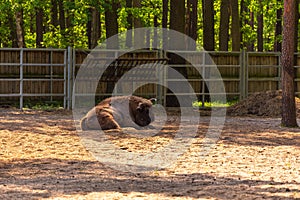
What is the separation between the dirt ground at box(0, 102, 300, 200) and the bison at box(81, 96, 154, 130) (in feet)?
1.59

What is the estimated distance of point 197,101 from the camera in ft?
85.6

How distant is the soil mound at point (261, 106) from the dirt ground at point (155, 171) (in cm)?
516

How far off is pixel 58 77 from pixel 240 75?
625 centimetres

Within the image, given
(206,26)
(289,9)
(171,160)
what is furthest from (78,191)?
(206,26)

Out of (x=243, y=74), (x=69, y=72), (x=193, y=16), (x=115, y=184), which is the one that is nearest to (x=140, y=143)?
(x=115, y=184)

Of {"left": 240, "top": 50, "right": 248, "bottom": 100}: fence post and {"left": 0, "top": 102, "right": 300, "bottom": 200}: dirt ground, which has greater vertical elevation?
{"left": 240, "top": 50, "right": 248, "bottom": 100}: fence post

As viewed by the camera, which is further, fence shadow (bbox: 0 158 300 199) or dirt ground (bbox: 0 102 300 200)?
dirt ground (bbox: 0 102 300 200)

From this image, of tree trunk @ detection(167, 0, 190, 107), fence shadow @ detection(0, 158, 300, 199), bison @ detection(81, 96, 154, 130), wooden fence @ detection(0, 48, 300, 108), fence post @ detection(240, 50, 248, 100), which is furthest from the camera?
fence post @ detection(240, 50, 248, 100)

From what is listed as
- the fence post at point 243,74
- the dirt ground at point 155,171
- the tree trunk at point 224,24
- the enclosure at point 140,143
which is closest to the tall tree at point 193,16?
the tree trunk at point 224,24

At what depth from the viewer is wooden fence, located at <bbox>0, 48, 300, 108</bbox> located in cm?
2405

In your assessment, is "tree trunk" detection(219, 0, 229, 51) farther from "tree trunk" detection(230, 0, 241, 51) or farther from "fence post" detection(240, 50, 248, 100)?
"fence post" detection(240, 50, 248, 100)

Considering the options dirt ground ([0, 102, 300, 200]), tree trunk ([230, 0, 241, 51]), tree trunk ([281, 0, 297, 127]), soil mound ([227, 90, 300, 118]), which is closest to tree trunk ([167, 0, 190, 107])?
soil mound ([227, 90, 300, 118])

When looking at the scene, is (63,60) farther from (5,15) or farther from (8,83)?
(5,15)

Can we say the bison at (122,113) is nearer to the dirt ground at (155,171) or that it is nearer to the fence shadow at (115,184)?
the dirt ground at (155,171)
